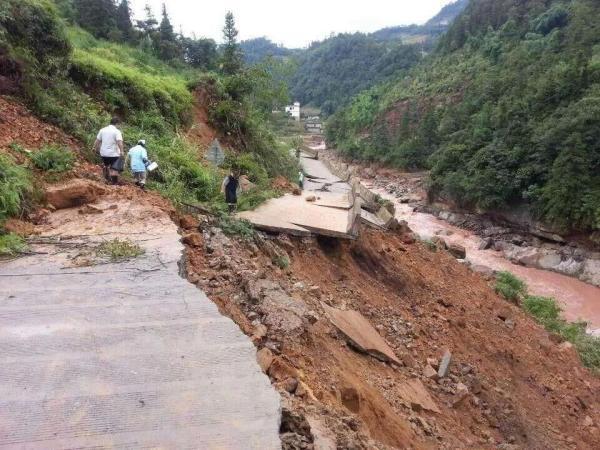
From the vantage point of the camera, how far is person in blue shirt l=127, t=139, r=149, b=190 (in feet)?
25.1

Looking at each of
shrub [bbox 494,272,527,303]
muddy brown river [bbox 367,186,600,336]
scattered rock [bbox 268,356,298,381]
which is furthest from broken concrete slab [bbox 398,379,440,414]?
muddy brown river [bbox 367,186,600,336]

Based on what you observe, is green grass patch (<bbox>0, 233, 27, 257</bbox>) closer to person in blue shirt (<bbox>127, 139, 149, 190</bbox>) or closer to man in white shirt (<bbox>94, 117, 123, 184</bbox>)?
man in white shirt (<bbox>94, 117, 123, 184</bbox>)

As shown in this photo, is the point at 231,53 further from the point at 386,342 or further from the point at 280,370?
the point at 280,370

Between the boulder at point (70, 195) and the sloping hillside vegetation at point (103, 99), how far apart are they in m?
1.24

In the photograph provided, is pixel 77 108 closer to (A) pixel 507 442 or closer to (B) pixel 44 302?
(B) pixel 44 302

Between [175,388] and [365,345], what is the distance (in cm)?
340

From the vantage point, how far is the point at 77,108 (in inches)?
371

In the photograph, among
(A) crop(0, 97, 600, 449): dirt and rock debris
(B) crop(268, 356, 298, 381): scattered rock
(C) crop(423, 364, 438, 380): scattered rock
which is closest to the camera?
(B) crop(268, 356, 298, 381): scattered rock

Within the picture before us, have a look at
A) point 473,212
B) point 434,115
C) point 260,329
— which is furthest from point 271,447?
point 434,115

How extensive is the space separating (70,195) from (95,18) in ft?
81.2

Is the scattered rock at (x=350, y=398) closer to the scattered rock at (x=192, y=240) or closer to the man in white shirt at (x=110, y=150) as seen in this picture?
the scattered rock at (x=192, y=240)

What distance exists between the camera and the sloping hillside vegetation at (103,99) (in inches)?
331

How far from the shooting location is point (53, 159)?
279 inches

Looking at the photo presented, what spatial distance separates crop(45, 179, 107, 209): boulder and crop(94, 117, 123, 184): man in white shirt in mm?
897
